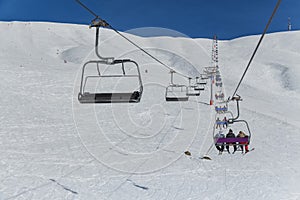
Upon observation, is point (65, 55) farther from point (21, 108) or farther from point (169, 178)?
point (169, 178)

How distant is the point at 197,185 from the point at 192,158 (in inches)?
154

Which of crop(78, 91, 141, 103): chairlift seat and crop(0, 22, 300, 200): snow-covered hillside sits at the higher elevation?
crop(78, 91, 141, 103): chairlift seat

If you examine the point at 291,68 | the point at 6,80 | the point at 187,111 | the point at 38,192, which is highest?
the point at 291,68

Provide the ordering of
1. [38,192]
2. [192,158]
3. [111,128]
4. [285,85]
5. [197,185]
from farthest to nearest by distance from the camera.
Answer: [285,85] < [111,128] < [192,158] < [197,185] < [38,192]

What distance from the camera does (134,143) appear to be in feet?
62.5

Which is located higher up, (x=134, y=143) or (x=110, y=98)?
(x=110, y=98)

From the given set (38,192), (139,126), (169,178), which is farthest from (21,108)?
(169,178)

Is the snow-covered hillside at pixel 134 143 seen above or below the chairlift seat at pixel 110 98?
below

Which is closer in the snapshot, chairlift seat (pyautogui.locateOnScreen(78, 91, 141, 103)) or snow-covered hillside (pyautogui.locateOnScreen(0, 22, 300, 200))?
chairlift seat (pyautogui.locateOnScreen(78, 91, 141, 103))

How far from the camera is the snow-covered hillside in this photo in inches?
480

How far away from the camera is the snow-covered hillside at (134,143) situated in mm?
12195

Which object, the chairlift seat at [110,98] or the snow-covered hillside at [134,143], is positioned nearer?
the chairlift seat at [110,98]

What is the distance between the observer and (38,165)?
14414 millimetres

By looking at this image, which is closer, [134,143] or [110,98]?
[110,98]
